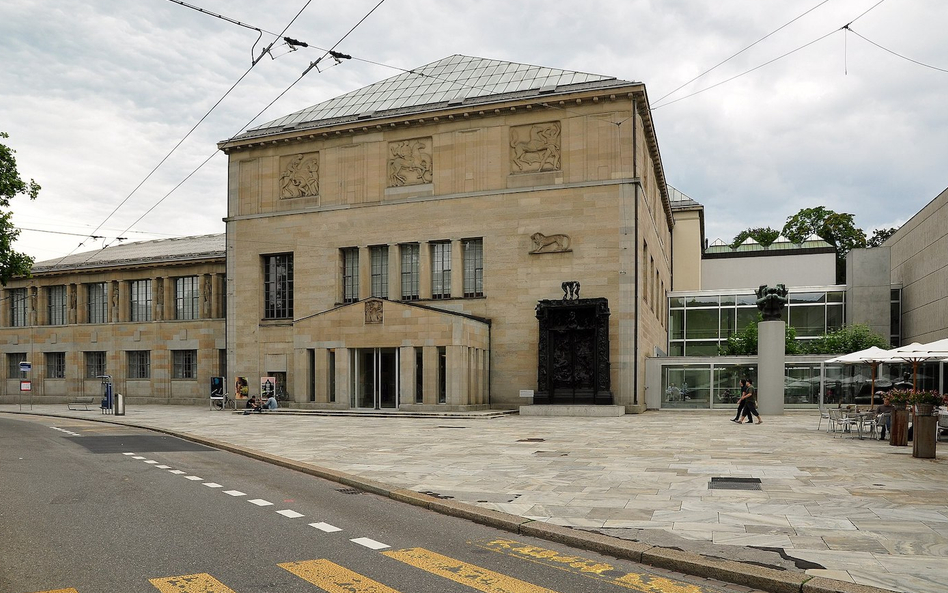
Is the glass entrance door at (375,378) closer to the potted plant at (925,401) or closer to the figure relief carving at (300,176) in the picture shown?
the figure relief carving at (300,176)

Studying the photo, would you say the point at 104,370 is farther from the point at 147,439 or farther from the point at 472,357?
the point at 147,439

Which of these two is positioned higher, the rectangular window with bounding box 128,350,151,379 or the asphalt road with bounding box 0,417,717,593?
the asphalt road with bounding box 0,417,717,593

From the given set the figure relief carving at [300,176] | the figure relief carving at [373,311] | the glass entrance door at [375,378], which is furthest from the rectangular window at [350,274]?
the figure relief carving at [373,311]

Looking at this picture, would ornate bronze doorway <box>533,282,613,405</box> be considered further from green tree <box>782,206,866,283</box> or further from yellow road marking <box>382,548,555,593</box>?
green tree <box>782,206,866,283</box>

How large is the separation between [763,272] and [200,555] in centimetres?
6921

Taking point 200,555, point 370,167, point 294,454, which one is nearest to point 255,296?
point 370,167

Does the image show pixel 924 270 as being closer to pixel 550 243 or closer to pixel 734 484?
pixel 550 243

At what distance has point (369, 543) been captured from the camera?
8758mm

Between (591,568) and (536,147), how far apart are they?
33.6 meters

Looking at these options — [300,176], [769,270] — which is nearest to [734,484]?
[300,176]

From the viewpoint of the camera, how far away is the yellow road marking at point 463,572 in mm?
6949

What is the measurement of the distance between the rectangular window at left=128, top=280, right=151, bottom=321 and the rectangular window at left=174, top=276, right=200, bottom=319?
2.28 metres

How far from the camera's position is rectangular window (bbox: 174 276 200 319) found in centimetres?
5278

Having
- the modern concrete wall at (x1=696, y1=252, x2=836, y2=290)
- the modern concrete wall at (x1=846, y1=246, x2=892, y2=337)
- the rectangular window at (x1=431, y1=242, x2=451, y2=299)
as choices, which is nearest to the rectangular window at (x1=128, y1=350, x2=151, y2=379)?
the rectangular window at (x1=431, y1=242, x2=451, y2=299)
